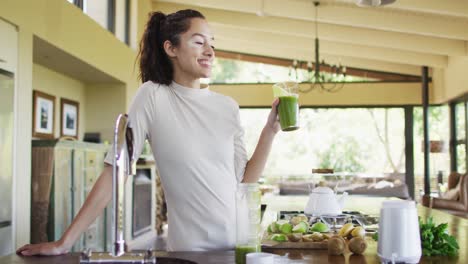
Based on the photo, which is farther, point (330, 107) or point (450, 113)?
point (330, 107)

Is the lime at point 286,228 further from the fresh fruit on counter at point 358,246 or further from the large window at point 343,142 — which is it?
the large window at point 343,142

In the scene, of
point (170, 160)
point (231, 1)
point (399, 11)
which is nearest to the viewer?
point (170, 160)

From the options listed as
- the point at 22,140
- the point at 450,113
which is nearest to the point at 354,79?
the point at 450,113

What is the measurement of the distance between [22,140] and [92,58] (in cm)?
177

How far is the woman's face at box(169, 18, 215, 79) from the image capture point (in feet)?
5.85

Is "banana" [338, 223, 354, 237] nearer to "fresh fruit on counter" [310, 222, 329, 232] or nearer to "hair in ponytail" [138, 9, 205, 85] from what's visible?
"fresh fruit on counter" [310, 222, 329, 232]

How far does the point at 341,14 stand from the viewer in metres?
7.30

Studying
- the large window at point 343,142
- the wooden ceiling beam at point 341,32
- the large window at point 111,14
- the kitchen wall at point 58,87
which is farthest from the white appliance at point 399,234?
the large window at point 343,142

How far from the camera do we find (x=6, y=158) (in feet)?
13.3

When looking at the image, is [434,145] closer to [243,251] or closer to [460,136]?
[460,136]

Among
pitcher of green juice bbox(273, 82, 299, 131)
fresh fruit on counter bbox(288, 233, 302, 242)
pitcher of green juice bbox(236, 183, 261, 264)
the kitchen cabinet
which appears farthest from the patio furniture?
pitcher of green juice bbox(236, 183, 261, 264)

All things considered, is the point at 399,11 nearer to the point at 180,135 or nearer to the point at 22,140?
the point at 22,140

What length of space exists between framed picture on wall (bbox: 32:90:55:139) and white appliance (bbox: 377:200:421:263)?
4887mm

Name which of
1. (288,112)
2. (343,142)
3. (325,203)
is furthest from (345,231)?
(343,142)
